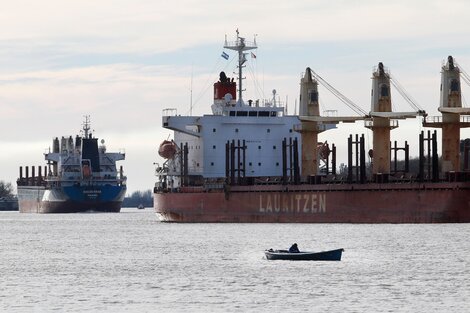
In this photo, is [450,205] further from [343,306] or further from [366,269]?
[343,306]

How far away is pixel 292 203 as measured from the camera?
3686 inches

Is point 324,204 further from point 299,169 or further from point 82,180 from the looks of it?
point 82,180

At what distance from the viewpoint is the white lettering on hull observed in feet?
298

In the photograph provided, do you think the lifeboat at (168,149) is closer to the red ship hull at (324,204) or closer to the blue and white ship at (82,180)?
the red ship hull at (324,204)

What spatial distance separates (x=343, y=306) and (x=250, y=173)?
64465 mm

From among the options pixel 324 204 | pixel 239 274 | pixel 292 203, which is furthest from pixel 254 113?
pixel 239 274

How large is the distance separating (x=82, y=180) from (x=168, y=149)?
2605 inches

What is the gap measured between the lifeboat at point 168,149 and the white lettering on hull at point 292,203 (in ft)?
43.8

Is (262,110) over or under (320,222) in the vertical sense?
over

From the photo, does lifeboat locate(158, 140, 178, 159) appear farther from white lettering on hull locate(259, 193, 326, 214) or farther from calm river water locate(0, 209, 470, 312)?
calm river water locate(0, 209, 470, 312)

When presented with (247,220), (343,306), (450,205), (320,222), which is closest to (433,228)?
(450,205)

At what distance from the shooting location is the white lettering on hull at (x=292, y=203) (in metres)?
90.9

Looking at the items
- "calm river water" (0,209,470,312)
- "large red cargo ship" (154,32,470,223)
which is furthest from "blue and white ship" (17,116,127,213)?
"calm river water" (0,209,470,312)

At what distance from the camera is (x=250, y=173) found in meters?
108
